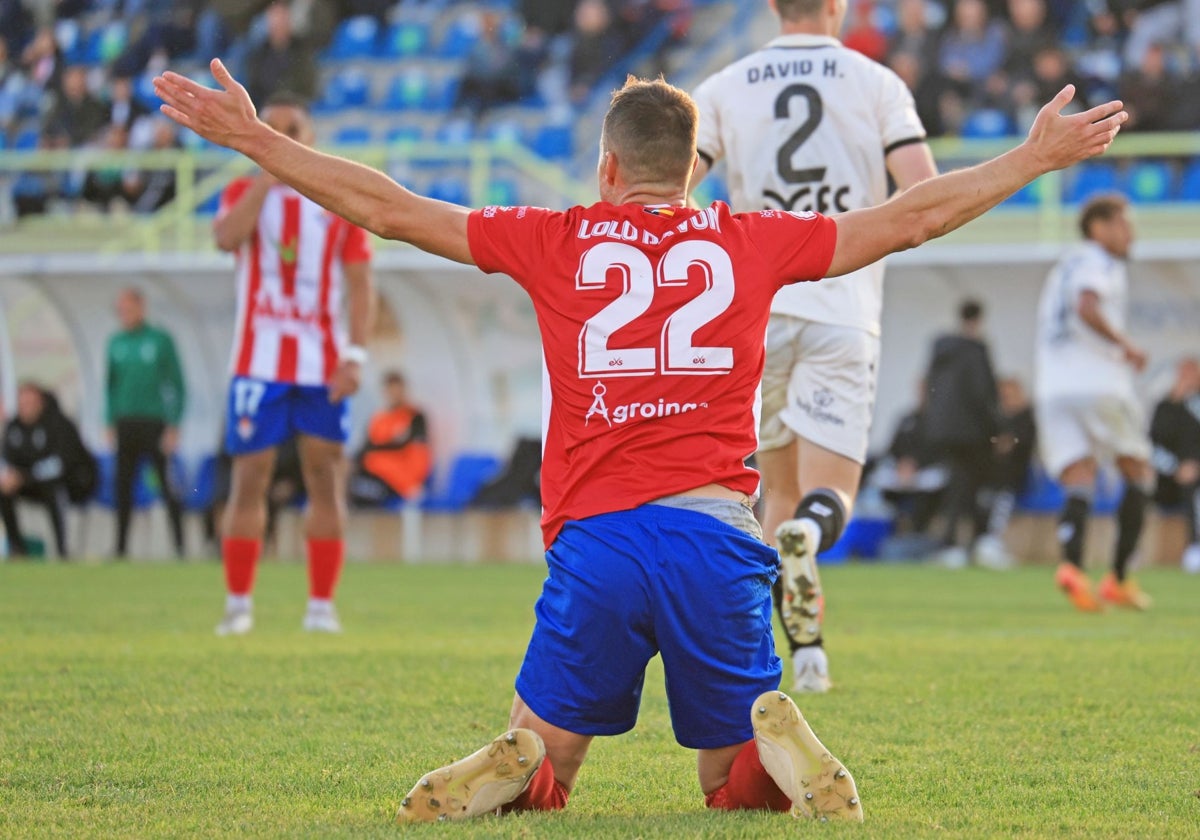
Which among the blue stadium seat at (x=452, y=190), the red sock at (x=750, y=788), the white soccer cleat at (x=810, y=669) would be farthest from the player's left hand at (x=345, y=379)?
the blue stadium seat at (x=452, y=190)

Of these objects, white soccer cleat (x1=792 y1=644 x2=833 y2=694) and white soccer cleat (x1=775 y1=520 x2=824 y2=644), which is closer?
white soccer cleat (x1=775 y1=520 x2=824 y2=644)

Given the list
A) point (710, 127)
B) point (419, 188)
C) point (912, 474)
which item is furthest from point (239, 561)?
point (419, 188)

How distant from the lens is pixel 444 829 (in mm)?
3381

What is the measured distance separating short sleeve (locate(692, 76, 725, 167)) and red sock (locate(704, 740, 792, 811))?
9.92ft

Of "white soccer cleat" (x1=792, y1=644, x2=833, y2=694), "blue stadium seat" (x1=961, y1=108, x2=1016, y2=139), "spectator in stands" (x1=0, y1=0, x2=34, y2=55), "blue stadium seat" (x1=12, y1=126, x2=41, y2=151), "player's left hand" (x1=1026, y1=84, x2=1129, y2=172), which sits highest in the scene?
"spectator in stands" (x1=0, y1=0, x2=34, y2=55)

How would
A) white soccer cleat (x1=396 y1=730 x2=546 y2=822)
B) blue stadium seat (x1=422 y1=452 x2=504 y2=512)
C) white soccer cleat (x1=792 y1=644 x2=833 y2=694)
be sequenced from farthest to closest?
blue stadium seat (x1=422 y1=452 x2=504 y2=512)
white soccer cleat (x1=792 y1=644 x2=833 y2=694)
white soccer cleat (x1=396 y1=730 x2=546 y2=822)

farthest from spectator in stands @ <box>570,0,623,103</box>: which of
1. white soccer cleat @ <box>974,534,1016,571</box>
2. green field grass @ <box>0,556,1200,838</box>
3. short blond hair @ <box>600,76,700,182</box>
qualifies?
short blond hair @ <box>600,76,700,182</box>

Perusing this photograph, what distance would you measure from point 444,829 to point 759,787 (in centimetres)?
65

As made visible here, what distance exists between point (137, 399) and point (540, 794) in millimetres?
13256

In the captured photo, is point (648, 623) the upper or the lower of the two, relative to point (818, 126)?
lower

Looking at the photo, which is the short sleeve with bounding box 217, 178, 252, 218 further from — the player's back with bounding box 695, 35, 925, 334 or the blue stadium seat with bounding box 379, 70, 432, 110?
the blue stadium seat with bounding box 379, 70, 432, 110

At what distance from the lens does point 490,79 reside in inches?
829

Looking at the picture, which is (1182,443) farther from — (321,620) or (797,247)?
(797,247)

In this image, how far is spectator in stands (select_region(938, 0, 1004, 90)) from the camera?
61.4ft
